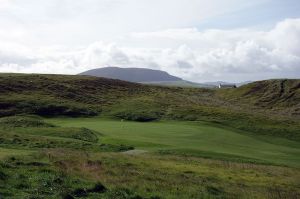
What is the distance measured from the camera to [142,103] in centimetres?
10800

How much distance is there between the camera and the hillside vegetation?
88438 mm

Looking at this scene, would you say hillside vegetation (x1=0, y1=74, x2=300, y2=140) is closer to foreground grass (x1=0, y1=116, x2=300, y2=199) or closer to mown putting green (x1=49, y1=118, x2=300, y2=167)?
mown putting green (x1=49, y1=118, x2=300, y2=167)

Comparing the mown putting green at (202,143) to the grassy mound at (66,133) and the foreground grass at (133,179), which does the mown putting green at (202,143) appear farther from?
the foreground grass at (133,179)

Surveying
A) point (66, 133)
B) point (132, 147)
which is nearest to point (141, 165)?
point (132, 147)

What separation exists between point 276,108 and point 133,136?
79.8 meters

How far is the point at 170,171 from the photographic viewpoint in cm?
3219

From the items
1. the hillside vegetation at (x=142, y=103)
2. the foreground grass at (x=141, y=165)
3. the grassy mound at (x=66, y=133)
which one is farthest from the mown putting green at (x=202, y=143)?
the hillside vegetation at (x=142, y=103)

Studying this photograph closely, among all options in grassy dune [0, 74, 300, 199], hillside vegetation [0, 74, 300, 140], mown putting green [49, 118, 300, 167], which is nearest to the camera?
grassy dune [0, 74, 300, 199]

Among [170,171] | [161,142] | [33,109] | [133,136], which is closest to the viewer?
[170,171]

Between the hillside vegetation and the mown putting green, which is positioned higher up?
the hillside vegetation

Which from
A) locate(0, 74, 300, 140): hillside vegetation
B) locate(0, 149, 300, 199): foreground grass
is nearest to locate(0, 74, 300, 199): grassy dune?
locate(0, 149, 300, 199): foreground grass

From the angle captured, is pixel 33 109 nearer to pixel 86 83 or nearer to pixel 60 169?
pixel 86 83

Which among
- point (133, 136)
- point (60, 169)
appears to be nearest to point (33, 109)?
point (133, 136)

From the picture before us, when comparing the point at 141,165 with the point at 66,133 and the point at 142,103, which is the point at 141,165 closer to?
the point at 66,133
